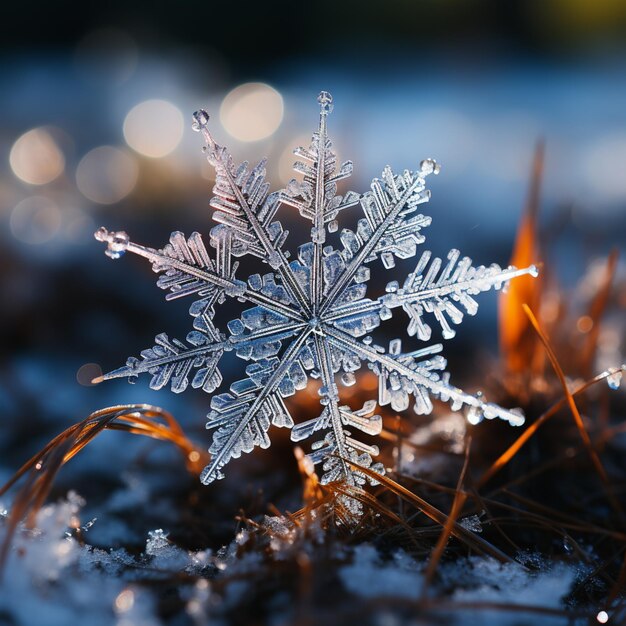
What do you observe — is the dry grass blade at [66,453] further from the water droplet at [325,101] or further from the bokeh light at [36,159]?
the bokeh light at [36,159]

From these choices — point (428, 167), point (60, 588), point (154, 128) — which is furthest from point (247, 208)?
point (154, 128)

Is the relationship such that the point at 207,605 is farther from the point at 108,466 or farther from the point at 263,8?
the point at 263,8

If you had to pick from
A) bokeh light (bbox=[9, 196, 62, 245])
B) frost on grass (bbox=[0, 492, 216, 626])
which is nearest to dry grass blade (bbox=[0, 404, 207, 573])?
frost on grass (bbox=[0, 492, 216, 626])

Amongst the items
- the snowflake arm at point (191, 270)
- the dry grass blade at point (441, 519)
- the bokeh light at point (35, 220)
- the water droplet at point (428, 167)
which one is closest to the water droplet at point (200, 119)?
the snowflake arm at point (191, 270)

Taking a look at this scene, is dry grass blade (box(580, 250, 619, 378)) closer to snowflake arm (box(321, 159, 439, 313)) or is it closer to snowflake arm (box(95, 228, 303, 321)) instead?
snowflake arm (box(321, 159, 439, 313))

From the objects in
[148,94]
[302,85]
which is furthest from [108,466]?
[302,85]

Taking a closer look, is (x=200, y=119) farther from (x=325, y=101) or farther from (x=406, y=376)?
(x=406, y=376)
